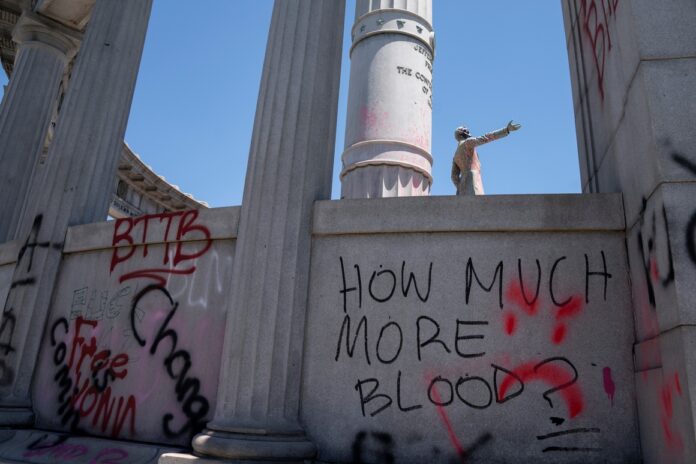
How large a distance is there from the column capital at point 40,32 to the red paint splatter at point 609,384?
16.7 m

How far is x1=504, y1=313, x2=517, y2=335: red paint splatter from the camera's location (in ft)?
18.9

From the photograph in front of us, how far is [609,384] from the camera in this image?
17.9 ft

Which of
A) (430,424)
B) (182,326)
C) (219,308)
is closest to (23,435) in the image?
(182,326)

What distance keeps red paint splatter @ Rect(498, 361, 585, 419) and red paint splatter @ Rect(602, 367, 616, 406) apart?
28 cm

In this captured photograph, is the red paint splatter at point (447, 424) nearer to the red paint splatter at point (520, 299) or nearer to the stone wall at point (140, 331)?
the red paint splatter at point (520, 299)

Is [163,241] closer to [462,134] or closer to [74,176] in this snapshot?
[74,176]

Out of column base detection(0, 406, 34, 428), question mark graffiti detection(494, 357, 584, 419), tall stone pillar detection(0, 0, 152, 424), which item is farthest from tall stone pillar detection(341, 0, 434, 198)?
column base detection(0, 406, 34, 428)

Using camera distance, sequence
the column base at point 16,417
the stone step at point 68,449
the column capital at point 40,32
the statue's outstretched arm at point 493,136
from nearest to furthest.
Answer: the stone step at point 68,449 < the column base at point 16,417 < the statue's outstretched arm at point 493,136 < the column capital at point 40,32

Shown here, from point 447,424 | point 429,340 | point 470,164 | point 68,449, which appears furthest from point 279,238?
point 470,164

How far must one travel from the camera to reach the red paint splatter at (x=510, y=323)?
227 inches

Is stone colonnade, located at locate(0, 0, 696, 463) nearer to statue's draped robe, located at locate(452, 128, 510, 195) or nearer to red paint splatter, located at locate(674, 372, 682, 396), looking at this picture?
red paint splatter, located at locate(674, 372, 682, 396)

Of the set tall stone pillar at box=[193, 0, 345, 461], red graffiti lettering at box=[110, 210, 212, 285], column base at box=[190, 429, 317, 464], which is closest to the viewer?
column base at box=[190, 429, 317, 464]

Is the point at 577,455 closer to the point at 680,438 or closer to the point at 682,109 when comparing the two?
the point at 680,438

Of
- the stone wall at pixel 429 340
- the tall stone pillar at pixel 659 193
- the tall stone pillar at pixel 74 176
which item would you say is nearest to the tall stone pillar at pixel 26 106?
the tall stone pillar at pixel 74 176
